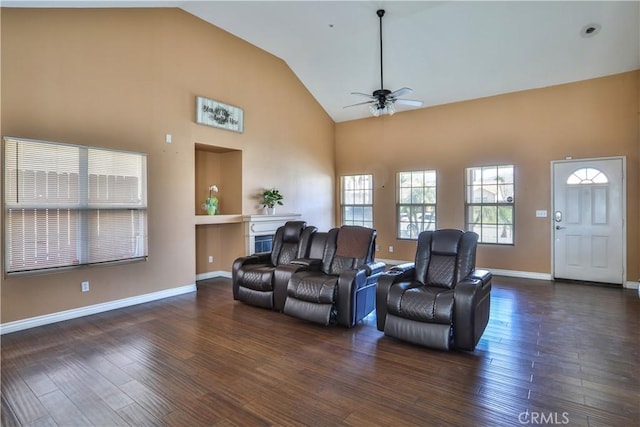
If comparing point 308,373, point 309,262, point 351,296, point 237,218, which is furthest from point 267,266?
point 308,373

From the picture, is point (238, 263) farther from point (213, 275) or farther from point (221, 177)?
point (221, 177)

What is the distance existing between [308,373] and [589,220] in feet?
17.7

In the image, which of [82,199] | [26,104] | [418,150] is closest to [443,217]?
[418,150]

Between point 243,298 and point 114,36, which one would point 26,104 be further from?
point 243,298

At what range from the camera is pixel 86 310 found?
402 cm

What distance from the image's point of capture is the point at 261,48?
6129mm

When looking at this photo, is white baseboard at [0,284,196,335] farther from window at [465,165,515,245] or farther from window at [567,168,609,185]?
window at [567,168,609,185]

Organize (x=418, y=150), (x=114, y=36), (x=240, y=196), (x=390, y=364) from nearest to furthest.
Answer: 1. (x=390, y=364)
2. (x=114, y=36)
3. (x=240, y=196)
4. (x=418, y=150)

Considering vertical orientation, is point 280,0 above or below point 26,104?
above

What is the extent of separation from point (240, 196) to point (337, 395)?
415 cm

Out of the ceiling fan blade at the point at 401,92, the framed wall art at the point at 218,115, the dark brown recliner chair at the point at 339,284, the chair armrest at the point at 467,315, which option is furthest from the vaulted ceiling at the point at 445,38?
the chair armrest at the point at 467,315

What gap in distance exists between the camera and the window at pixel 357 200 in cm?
777

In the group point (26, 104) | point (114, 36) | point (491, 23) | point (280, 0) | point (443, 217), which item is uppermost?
point (280, 0)

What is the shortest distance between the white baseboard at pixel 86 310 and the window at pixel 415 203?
14.7 feet
